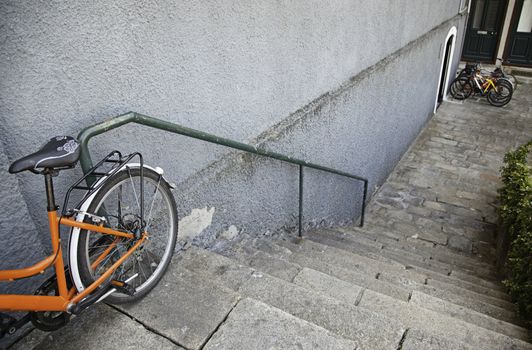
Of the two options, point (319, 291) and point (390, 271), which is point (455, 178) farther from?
point (319, 291)

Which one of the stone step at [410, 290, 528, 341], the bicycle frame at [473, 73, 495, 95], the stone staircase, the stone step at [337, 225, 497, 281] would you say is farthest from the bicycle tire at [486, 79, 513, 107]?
the stone step at [410, 290, 528, 341]

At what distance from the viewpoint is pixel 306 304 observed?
2457 millimetres

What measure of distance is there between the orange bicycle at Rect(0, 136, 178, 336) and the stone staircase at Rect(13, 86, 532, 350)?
0.63 ft

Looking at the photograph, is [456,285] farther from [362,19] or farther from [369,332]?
[362,19]

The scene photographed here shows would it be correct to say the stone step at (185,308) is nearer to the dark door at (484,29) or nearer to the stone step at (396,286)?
the stone step at (396,286)

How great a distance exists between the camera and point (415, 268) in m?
4.76

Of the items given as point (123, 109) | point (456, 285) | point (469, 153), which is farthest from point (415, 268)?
point (469, 153)

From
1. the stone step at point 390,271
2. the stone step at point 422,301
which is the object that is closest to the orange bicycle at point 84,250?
the stone step at point 422,301

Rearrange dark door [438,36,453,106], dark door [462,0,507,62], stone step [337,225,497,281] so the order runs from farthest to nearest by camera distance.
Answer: dark door [462,0,507,62], dark door [438,36,453,106], stone step [337,225,497,281]

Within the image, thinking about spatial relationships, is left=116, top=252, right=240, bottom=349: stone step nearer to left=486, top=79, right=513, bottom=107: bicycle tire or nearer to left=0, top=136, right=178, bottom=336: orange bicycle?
left=0, top=136, right=178, bottom=336: orange bicycle

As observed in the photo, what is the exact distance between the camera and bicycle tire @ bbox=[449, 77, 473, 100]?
13703 millimetres

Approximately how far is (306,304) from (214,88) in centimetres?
169

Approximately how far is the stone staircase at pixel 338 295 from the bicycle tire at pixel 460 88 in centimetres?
727

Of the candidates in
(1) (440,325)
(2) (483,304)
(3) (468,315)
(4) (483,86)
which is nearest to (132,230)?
(1) (440,325)
